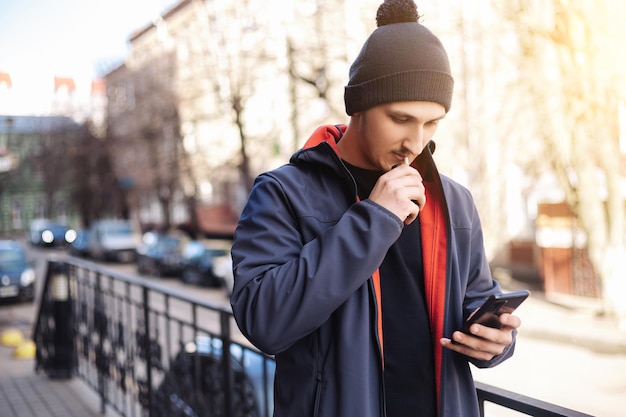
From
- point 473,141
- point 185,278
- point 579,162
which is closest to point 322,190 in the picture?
point 579,162

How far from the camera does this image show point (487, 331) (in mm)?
1400

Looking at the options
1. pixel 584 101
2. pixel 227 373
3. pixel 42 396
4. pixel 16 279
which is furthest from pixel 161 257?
pixel 227 373

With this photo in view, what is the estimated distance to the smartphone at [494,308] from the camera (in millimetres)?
Answer: 1354

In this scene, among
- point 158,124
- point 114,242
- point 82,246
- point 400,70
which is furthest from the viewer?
point 82,246

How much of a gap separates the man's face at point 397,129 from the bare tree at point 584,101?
1041 cm

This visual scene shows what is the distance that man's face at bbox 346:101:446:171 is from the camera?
140cm

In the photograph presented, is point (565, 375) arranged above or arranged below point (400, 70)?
below

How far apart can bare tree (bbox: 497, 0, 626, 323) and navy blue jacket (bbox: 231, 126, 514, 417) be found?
10.4 metres

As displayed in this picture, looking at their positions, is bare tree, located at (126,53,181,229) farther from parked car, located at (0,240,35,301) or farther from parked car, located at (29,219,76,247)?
parked car, located at (29,219,76,247)

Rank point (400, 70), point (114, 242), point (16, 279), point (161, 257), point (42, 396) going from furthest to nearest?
point (114, 242) → point (161, 257) → point (16, 279) → point (42, 396) → point (400, 70)

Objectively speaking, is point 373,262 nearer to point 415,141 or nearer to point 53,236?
point 415,141

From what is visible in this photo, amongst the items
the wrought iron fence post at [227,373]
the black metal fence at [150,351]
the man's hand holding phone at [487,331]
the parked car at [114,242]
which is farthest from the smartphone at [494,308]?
the parked car at [114,242]

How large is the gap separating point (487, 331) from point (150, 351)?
329 centimetres

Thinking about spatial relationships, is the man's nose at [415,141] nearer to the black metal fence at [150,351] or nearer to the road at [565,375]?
the black metal fence at [150,351]
